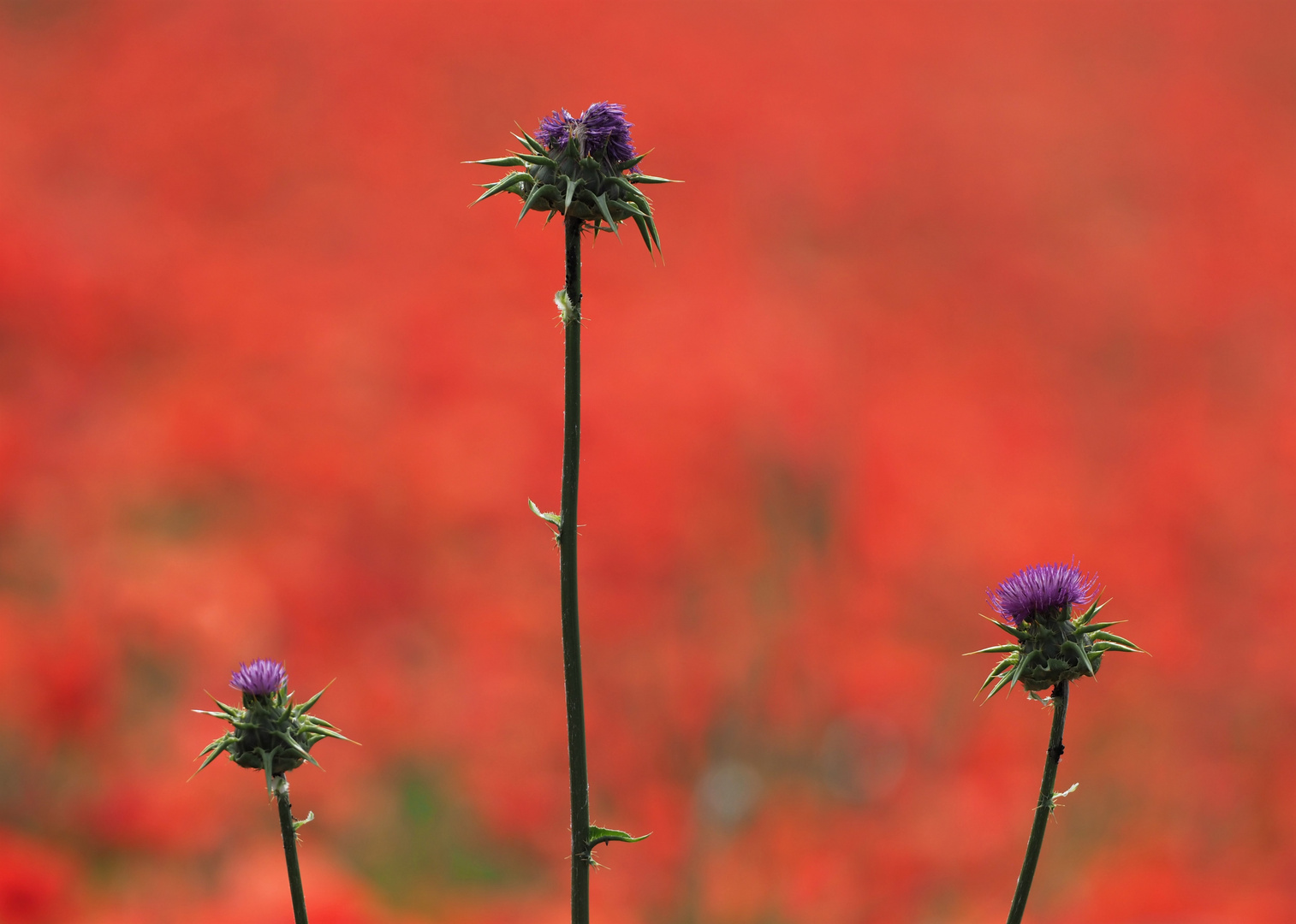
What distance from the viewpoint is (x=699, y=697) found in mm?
20266

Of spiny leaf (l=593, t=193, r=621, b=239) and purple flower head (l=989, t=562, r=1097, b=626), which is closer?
spiny leaf (l=593, t=193, r=621, b=239)

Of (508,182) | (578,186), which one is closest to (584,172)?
(578,186)

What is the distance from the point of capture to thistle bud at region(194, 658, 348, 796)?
3750mm

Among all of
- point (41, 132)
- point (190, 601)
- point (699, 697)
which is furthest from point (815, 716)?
point (41, 132)

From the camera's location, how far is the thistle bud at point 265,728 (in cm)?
375

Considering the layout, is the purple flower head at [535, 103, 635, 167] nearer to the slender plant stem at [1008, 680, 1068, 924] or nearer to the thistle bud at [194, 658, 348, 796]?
the thistle bud at [194, 658, 348, 796]

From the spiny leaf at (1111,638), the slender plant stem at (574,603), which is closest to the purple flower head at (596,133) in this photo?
the slender plant stem at (574,603)

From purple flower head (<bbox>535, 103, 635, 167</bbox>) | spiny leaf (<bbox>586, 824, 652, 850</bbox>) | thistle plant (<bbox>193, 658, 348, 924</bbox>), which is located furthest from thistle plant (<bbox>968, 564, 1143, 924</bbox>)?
thistle plant (<bbox>193, 658, 348, 924</bbox>)

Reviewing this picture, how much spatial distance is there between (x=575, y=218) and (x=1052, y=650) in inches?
89.7

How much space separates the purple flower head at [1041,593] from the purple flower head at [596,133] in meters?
2.15

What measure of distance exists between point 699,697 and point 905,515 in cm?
586

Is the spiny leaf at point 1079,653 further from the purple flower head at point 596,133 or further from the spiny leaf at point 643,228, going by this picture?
the purple flower head at point 596,133

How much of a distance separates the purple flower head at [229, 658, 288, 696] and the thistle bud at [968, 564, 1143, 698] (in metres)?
2.54

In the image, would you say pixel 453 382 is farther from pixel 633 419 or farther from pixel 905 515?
pixel 905 515
